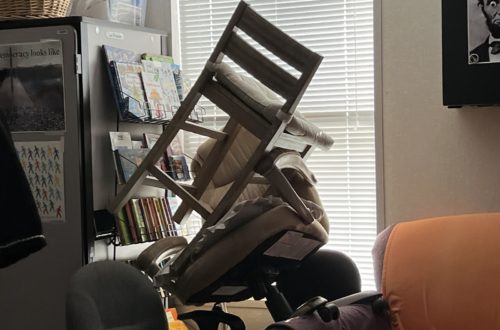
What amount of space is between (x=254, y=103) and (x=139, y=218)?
86 centimetres

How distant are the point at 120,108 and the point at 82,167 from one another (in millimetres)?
277

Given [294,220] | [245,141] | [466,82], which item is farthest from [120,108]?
[466,82]

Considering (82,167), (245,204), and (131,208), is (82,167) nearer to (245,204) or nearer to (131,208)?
(131,208)

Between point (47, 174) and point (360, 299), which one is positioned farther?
point (47, 174)

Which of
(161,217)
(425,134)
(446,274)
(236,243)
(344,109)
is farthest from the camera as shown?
(344,109)

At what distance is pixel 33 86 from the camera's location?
2.68 m

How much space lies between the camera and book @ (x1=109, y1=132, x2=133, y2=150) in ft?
8.96

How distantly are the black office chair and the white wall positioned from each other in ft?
3.26

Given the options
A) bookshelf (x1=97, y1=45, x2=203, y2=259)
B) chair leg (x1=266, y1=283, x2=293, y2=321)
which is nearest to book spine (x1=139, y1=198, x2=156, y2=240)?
bookshelf (x1=97, y1=45, x2=203, y2=259)

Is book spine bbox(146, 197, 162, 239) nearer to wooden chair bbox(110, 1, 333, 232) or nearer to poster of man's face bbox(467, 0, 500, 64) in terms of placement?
wooden chair bbox(110, 1, 333, 232)

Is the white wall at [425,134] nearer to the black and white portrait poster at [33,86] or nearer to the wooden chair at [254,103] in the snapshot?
the wooden chair at [254,103]

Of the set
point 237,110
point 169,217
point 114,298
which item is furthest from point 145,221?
point 237,110

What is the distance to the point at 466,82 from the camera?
245 cm

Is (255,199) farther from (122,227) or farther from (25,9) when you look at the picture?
(25,9)
